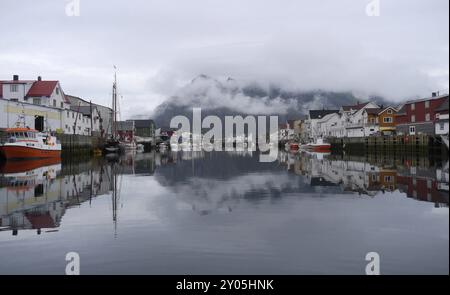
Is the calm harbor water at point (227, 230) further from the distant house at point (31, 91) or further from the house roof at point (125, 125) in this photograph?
the house roof at point (125, 125)

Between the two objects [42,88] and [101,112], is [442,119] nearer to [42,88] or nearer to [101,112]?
[42,88]

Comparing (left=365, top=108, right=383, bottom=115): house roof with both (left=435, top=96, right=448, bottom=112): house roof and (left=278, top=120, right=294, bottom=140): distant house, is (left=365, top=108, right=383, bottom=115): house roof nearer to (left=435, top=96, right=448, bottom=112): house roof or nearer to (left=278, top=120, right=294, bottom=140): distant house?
(left=435, top=96, right=448, bottom=112): house roof

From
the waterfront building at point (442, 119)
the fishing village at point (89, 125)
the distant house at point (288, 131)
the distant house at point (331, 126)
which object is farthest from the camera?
the distant house at point (288, 131)

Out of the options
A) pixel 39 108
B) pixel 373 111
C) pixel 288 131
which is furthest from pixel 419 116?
pixel 288 131

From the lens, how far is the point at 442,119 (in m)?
57.7

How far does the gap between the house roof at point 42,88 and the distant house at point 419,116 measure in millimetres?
56147

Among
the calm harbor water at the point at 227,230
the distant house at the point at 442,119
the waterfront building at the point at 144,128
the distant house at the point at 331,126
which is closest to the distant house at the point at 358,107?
the distant house at the point at 331,126

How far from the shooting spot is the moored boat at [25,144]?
46.6 metres

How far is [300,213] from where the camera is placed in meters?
14.8

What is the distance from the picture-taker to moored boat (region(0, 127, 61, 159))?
46.6 m

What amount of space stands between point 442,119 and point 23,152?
51084 millimetres
